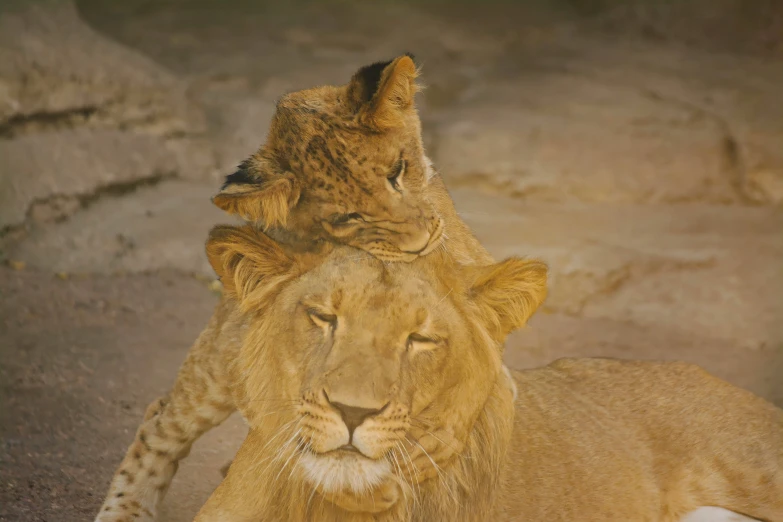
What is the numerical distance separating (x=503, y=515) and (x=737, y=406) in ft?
3.49

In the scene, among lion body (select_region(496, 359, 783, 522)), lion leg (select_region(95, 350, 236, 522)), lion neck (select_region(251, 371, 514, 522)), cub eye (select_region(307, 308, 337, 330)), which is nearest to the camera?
cub eye (select_region(307, 308, 337, 330))

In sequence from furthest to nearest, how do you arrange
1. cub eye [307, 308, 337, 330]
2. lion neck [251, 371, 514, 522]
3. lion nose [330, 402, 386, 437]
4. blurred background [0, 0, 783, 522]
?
blurred background [0, 0, 783, 522] < lion neck [251, 371, 514, 522] < cub eye [307, 308, 337, 330] < lion nose [330, 402, 386, 437]

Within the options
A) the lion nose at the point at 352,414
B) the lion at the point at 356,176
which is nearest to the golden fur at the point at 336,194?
the lion at the point at 356,176

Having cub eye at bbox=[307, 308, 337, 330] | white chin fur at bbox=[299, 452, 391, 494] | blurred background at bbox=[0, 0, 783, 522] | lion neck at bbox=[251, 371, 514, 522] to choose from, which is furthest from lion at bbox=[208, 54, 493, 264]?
blurred background at bbox=[0, 0, 783, 522]

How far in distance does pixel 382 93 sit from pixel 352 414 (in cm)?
103

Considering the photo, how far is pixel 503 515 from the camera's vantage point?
260 cm

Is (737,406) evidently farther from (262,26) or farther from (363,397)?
(262,26)

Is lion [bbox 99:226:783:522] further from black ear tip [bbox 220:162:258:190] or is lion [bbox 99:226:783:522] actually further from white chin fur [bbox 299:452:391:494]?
black ear tip [bbox 220:162:258:190]

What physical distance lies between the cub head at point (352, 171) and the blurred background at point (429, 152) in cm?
132

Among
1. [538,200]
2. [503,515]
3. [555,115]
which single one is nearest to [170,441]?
[503,515]

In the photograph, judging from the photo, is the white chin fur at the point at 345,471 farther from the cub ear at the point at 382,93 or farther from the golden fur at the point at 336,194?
the cub ear at the point at 382,93

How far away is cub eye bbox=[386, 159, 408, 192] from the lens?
8.96 feet

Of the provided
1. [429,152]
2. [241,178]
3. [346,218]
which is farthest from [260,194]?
[429,152]

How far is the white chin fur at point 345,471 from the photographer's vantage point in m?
2.07
